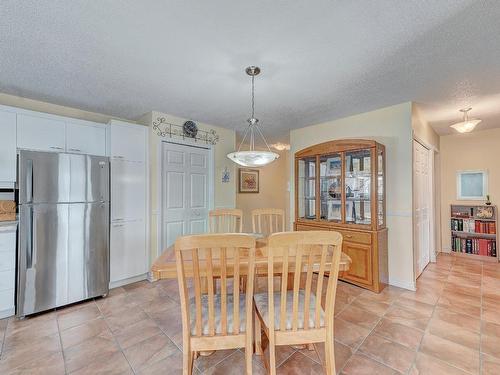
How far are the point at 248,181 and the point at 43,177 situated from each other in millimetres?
3906

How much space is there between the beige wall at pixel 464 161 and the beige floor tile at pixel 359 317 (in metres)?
3.42

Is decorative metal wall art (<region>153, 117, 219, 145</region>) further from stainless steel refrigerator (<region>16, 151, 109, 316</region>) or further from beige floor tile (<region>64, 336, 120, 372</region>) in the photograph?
beige floor tile (<region>64, 336, 120, 372</region>)

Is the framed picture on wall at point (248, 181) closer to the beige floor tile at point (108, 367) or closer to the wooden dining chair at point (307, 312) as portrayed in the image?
the beige floor tile at point (108, 367)

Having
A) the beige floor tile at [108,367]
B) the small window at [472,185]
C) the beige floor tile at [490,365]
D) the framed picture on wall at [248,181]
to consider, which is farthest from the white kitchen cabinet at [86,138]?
the small window at [472,185]

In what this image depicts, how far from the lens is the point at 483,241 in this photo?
13.5ft

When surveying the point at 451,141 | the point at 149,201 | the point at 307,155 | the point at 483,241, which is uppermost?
the point at 451,141

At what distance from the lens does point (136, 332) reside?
2.11 metres

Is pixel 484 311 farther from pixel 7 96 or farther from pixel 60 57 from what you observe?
pixel 7 96

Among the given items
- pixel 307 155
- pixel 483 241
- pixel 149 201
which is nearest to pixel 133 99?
pixel 149 201

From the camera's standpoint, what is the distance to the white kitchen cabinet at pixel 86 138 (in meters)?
2.94

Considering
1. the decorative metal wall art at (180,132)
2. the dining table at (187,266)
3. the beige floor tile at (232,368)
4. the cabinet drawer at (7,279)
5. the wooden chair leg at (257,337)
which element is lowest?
the beige floor tile at (232,368)

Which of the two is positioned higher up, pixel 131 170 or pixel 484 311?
pixel 131 170

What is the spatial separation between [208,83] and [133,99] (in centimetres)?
110

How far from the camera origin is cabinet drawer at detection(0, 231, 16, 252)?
2.34 metres
